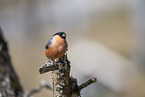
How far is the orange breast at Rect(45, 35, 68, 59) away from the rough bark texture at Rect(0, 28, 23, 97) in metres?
0.67

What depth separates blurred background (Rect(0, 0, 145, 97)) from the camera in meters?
3.37

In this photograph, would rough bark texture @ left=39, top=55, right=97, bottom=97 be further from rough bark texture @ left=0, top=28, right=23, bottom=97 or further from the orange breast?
rough bark texture @ left=0, top=28, right=23, bottom=97

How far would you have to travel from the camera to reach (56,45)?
2.40 feet

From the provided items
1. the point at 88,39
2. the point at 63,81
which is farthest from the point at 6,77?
the point at 88,39

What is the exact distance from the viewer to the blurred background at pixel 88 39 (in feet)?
11.1

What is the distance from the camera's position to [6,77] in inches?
51.5

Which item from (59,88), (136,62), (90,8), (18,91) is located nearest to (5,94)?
(18,91)

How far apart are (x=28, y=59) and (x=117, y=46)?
2076 mm

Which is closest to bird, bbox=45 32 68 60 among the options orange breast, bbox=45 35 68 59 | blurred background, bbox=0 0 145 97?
orange breast, bbox=45 35 68 59

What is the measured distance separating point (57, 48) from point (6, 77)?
72cm

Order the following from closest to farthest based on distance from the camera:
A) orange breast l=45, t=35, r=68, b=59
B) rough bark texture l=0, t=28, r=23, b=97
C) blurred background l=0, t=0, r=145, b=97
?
1. orange breast l=45, t=35, r=68, b=59
2. rough bark texture l=0, t=28, r=23, b=97
3. blurred background l=0, t=0, r=145, b=97

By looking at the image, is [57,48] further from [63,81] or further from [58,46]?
[63,81]

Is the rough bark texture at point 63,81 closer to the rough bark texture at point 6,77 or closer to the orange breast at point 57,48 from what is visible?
the orange breast at point 57,48

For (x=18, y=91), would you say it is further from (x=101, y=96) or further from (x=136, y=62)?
(x=136, y=62)
